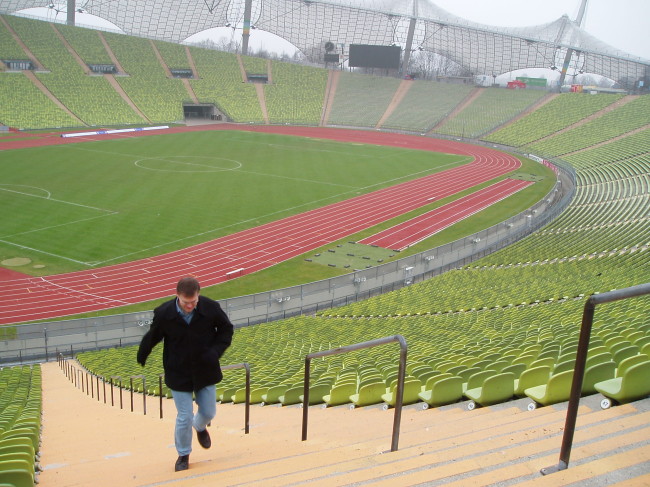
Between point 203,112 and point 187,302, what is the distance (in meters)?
81.7

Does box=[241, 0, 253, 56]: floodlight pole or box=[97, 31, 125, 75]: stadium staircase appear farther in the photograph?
box=[241, 0, 253, 56]: floodlight pole

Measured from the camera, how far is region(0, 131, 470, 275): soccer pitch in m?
30.6

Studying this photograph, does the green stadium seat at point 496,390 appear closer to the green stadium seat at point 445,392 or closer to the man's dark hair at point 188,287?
the green stadium seat at point 445,392

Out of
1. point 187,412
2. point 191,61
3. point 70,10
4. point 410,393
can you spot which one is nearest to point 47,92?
point 70,10

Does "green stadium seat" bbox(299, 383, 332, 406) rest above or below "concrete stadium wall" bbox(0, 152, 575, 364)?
above

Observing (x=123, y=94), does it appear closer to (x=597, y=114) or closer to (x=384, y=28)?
(x=384, y=28)

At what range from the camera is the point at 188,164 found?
51.6 meters

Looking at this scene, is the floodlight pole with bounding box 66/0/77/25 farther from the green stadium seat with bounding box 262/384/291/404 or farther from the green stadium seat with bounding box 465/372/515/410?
the green stadium seat with bounding box 465/372/515/410

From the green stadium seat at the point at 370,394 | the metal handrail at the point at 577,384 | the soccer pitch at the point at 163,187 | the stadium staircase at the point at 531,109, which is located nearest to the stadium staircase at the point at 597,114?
the stadium staircase at the point at 531,109

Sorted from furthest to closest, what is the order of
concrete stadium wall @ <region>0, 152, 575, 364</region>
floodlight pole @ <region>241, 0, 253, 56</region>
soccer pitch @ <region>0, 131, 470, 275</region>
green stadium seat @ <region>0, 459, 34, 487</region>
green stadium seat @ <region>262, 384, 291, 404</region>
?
floodlight pole @ <region>241, 0, 253, 56</region> < soccer pitch @ <region>0, 131, 470, 275</region> < concrete stadium wall @ <region>0, 152, 575, 364</region> < green stadium seat @ <region>262, 384, 291, 404</region> < green stadium seat @ <region>0, 459, 34, 487</region>

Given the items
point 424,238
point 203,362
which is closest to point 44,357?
point 203,362

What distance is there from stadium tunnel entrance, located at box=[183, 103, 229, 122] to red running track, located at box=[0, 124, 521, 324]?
133ft

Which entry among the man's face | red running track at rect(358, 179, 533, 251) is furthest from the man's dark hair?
red running track at rect(358, 179, 533, 251)

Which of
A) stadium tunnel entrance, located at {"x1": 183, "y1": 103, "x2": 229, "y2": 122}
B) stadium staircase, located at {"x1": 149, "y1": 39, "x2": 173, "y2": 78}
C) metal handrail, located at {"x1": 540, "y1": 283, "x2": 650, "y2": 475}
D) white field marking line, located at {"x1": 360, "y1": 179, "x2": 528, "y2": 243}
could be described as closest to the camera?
metal handrail, located at {"x1": 540, "y1": 283, "x2": 650, "y2": 475}
